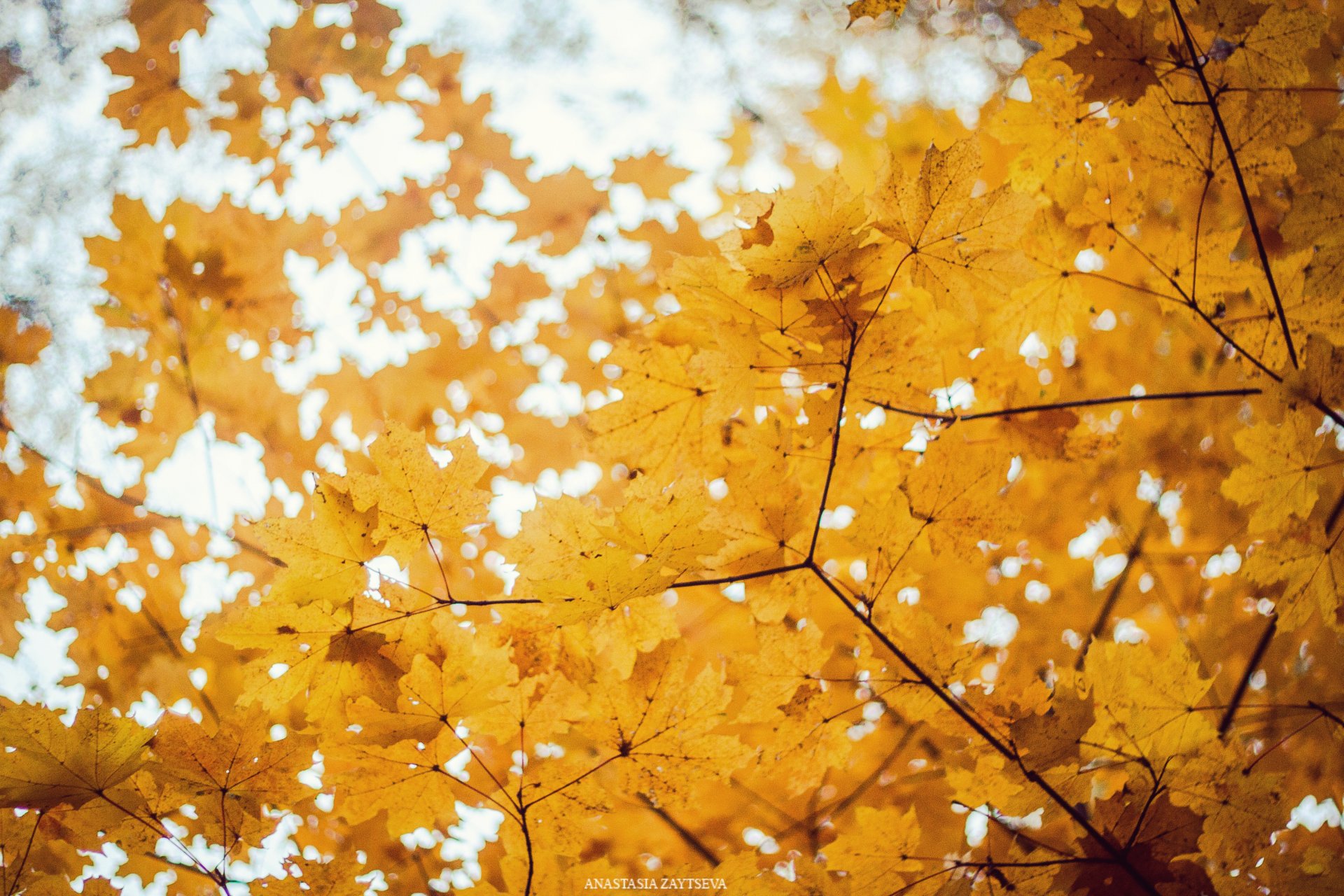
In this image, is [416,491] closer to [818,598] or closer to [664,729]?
[664,729]

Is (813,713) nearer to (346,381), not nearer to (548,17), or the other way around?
(346,381)

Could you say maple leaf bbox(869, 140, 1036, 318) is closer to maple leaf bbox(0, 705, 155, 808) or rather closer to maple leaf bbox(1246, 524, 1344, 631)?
maple leaf bbox(1246, 524, 1344, 631)

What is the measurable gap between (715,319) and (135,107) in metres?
2.06

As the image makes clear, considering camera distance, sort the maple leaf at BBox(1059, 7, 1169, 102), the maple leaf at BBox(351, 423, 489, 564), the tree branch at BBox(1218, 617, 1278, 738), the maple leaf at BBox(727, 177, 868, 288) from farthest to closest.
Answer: the tree branch at BBox(1218, 617, 1278, 738) → the maple leaf at BBox(1059, 7, 1169, 102) → the maple leaf at BBox(351, 423, 489, 564) → the maple leaf at BBox(727, 177, 868, 288)

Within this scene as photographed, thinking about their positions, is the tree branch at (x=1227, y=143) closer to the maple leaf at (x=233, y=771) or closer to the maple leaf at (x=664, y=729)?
the maple leaf at (x=664, y=729)

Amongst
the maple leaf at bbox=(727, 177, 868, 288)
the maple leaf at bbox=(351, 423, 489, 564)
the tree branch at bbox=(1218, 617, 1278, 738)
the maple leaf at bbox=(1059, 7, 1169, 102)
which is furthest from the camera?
the tree branch at bbox=(1218, 617, 1278, 738)

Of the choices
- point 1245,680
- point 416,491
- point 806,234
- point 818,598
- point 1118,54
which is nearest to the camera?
point 806,234

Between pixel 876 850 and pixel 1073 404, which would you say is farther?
pixel 1073 404

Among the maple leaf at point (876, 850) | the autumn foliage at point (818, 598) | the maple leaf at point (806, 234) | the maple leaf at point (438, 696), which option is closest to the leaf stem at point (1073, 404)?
the autumn foliage at point (818, 598)

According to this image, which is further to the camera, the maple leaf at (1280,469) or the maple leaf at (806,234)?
the maple leaf at (1280,469)

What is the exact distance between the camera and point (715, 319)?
103 cm

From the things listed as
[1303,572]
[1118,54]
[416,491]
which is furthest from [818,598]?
[1118,54]

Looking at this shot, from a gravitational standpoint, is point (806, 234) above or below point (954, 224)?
below

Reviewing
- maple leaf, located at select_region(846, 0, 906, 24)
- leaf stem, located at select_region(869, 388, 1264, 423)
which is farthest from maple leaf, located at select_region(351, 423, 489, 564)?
maple leaf, located at select_region(846, 0, 906, 24)
